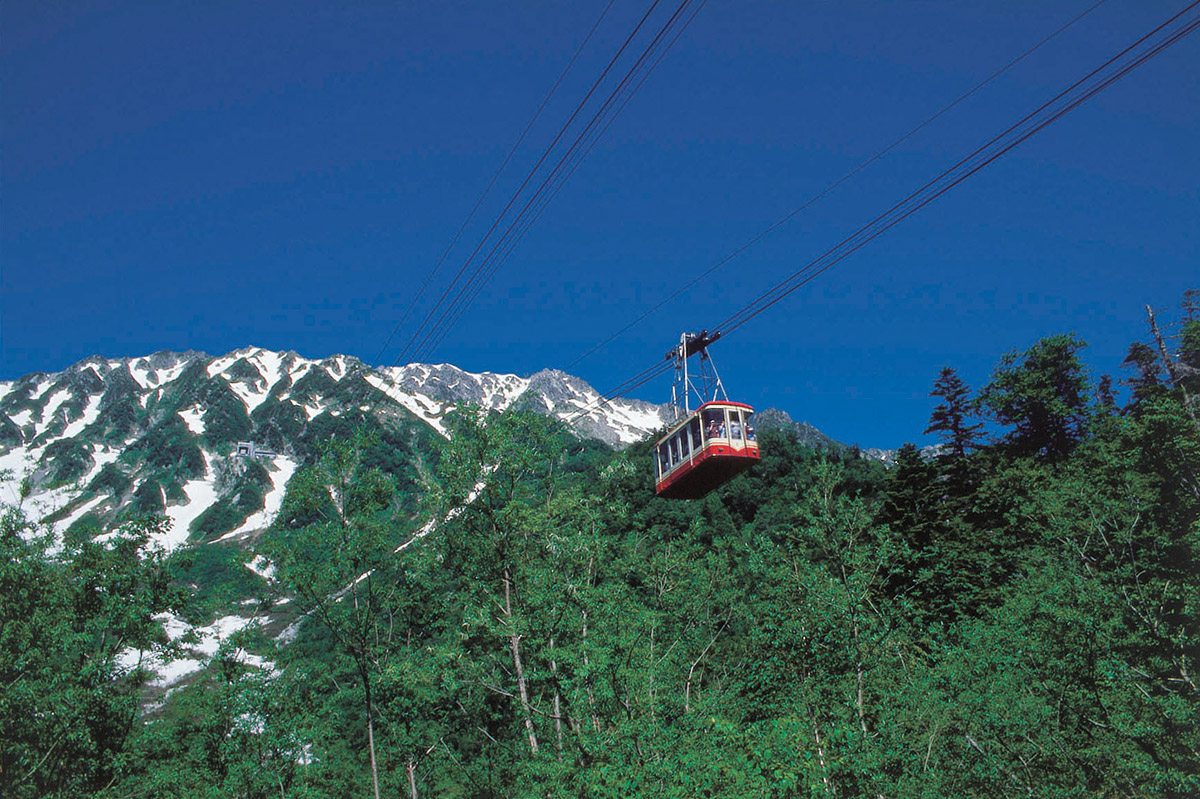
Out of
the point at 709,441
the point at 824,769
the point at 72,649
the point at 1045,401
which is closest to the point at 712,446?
the point at 709,441

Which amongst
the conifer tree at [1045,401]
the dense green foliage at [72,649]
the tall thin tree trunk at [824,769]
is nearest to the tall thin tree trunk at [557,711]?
the tall thin tree trunk at [824,769]

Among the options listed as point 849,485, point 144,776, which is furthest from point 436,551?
point 849,485

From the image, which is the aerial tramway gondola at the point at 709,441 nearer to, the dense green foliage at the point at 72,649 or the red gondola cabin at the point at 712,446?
the red gondola cabin at the point at 712,446

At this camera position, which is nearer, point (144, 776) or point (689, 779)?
point (689, 779)

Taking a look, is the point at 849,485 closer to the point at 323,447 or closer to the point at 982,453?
the point at 982,453

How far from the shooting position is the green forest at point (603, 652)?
16.3 m

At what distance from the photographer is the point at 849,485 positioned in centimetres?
7612

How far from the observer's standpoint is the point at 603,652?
16203 mm

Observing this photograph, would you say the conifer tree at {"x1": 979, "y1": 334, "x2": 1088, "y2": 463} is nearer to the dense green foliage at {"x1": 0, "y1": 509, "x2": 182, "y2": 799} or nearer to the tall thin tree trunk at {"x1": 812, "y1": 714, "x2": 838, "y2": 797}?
the tall thin tree trunk at {"x1": 812, "y1": 714, "x2": 838, "y2": 797}

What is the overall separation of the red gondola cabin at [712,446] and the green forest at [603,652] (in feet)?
7.74

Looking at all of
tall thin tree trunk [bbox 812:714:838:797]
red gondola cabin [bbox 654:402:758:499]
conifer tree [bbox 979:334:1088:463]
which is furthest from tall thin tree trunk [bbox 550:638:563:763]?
conifer tree [bbox 979:334:1088:463]

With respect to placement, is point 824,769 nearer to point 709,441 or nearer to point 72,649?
point 709,441

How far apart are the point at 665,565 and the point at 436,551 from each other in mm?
9340

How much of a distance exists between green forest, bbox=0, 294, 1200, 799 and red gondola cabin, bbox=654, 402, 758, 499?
2360mm
